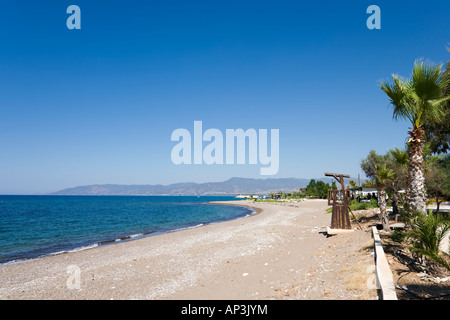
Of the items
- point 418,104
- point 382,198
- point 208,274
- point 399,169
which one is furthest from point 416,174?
point 399,169

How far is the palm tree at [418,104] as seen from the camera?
8156 mm

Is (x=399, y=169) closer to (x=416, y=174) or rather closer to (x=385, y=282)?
(x=416, y=174)

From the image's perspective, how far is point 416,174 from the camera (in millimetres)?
8312

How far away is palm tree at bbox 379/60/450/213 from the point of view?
26.8ft

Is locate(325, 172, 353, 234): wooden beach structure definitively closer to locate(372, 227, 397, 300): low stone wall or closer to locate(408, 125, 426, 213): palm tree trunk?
locate(408, 125, 426, 213): palm tree trunk

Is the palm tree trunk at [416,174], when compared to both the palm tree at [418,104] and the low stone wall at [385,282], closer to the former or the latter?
the palm tree at [418,104]

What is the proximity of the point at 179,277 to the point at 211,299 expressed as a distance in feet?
8.59

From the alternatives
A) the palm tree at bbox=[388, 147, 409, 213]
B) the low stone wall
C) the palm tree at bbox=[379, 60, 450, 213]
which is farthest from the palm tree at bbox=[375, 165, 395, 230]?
the low stone wall

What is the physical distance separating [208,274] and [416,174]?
770 cm

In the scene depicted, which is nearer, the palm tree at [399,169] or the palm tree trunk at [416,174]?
the palm tree trunk at [416,174]

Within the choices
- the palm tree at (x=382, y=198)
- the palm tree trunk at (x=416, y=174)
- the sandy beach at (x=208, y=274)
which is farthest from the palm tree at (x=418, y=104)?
the palm tree at (x=382, y=198)

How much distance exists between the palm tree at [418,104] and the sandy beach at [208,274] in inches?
103
